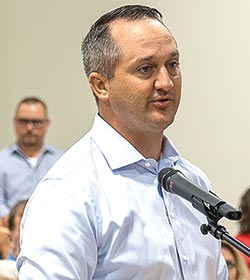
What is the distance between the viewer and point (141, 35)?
1.44 meters

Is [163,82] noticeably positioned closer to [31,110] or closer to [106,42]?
[106,42]

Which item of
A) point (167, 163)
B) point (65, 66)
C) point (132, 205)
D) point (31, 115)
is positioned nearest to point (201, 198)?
point (132, 205)

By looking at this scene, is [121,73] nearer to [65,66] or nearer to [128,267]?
[128,267]

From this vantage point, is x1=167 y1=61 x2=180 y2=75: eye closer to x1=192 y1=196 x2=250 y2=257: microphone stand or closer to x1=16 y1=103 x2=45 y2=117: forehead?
x1=192 y1=196 x2=250 y2=257: microphone stand

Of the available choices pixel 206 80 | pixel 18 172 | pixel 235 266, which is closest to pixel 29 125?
pixel 18 172

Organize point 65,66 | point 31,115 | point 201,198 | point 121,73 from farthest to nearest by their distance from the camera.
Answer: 1. point 65,66
2. point 31,115
3. point 121,73
4. point 201,198

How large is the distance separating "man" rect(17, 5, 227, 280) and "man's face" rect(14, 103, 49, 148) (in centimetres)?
304

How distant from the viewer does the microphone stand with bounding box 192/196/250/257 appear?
1.17 m

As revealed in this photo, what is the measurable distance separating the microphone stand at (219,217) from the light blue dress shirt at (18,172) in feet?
10.2

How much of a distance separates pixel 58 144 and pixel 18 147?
41cm

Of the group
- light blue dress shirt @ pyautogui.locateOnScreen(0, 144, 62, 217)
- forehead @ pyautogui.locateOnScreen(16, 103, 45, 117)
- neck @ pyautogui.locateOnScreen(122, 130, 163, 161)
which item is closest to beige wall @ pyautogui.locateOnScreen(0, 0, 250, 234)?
forehead @ pyautogui.locateOnScreen(16, 103, 45, 117)

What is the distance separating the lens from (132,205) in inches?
55.0

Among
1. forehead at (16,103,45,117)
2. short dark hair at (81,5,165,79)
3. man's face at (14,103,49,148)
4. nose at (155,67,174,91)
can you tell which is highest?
short dark hair at (81,5,165,79)

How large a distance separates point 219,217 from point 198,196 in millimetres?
60
